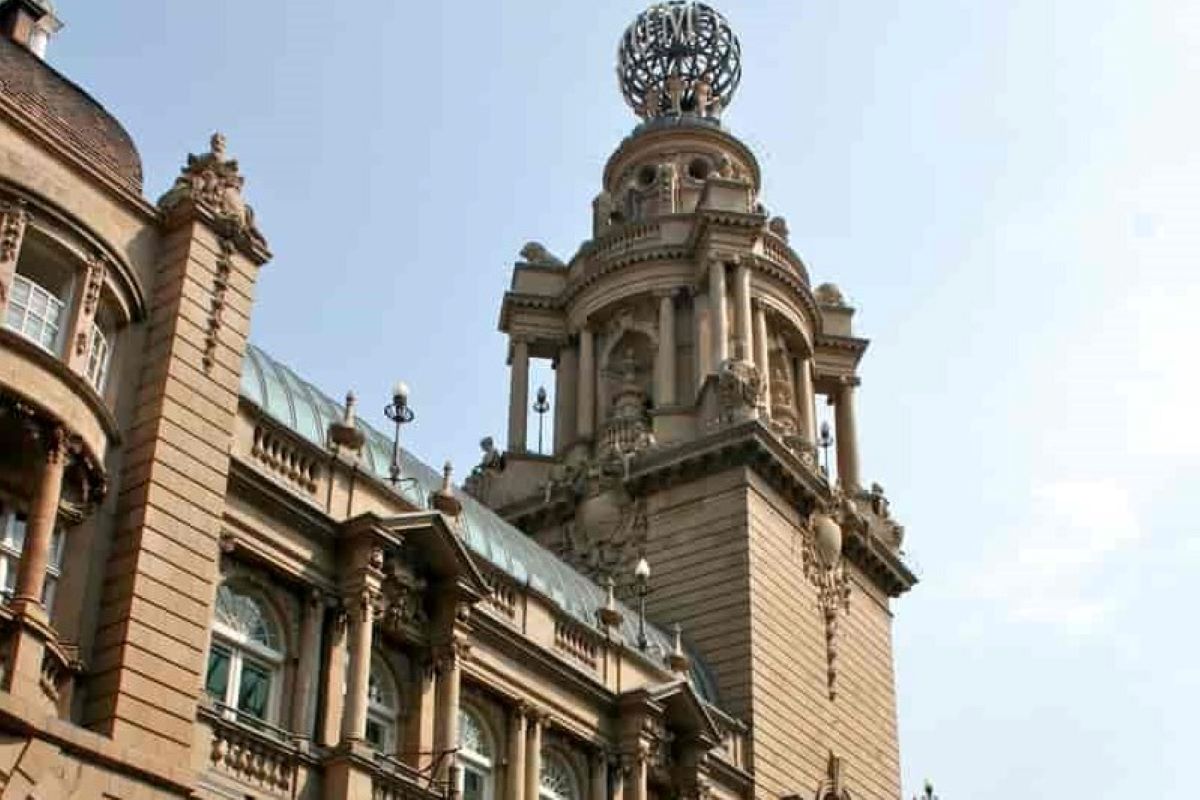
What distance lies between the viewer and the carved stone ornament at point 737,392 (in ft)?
151

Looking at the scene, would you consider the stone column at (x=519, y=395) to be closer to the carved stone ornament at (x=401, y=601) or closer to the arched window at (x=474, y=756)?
the arched window at (x=474, y=756)

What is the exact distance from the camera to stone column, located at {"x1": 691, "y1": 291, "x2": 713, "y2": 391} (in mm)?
50562

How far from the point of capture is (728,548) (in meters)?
43.5

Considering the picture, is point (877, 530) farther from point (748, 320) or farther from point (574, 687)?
point (574, 687)

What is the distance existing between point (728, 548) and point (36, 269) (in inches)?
925

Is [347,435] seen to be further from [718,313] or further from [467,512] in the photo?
[718,313]

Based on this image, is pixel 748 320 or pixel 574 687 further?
pixel 748 320

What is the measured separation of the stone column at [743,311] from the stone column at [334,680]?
2459 centimetres

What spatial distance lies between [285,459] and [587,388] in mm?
25941

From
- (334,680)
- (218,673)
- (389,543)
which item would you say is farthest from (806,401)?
(218,673)

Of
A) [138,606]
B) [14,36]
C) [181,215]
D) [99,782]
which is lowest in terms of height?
[99,782]

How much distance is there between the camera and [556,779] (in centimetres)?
3372

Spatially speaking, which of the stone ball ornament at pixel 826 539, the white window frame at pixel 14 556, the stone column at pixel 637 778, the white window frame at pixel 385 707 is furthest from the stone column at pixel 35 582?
the stone ball ornament at pixel 826 539

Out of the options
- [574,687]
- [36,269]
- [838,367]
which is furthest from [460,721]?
[838,367]
